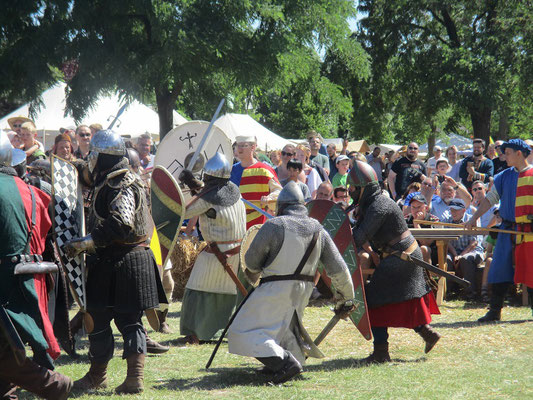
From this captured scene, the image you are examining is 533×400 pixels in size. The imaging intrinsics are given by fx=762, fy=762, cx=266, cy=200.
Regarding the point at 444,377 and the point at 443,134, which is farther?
the point at 443,134

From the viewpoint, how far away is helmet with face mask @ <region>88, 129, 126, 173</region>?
4.54 m

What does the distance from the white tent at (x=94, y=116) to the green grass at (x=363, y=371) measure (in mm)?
10172

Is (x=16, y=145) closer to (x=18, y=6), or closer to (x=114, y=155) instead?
(x=114, y=155)

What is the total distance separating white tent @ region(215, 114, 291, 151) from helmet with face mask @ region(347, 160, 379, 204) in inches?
477

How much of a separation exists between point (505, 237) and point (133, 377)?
14.0 ft

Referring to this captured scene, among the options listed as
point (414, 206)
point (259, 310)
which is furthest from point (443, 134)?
point (259, 310)

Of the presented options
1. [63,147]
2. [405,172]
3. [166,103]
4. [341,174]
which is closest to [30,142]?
[63,147]

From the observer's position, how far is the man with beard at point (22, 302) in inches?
150

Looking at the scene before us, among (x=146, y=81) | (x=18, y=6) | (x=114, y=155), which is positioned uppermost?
(x=18, y=6)

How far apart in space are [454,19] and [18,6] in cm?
1455

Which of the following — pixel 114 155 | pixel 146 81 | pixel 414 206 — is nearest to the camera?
pixel 114 155

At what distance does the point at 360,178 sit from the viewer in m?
5.50

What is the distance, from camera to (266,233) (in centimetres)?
479

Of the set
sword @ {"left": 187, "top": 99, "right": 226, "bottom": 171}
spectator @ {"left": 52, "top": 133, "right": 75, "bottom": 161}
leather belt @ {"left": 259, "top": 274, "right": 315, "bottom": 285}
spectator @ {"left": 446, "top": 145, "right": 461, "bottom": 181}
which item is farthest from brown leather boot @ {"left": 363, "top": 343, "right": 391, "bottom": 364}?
spectator @ {"left": 446, "top": 145, "right": 461, "bottom": 181}
